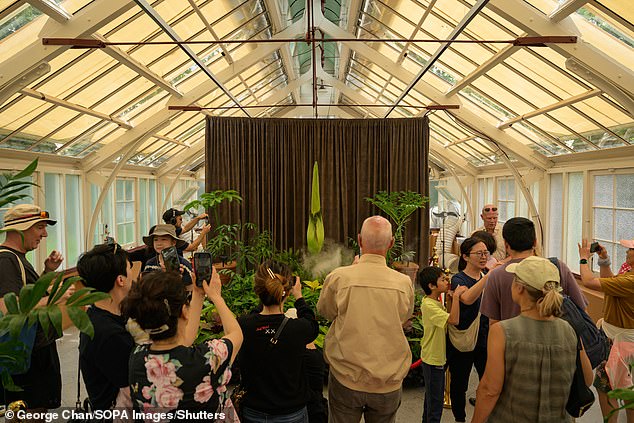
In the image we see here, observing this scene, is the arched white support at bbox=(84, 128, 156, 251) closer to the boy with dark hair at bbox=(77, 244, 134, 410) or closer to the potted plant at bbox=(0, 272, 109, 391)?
the boy with dark hair at bbox=(77, 244, 134, 410)

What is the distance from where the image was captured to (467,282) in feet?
9.81

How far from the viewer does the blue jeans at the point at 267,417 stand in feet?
6.74

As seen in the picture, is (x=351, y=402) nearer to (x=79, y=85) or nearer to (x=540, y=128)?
(x=79, y=85)

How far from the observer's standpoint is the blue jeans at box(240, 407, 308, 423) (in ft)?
6.74

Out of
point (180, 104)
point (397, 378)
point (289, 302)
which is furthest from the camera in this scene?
point (180, 104)

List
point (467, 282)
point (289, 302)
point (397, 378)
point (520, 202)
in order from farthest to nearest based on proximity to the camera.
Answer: point (520, 202)
point (289, 302)
point (467, 282)
point (397, 378)

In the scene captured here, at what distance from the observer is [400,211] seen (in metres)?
6.71

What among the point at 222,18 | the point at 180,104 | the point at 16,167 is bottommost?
the point at 16,167

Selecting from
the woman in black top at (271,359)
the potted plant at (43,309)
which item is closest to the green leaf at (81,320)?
the potted plant at (43,309)

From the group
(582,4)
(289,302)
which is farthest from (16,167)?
(582,4)

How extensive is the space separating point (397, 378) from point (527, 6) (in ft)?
14.1

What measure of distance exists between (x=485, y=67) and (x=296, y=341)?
18.5 ft

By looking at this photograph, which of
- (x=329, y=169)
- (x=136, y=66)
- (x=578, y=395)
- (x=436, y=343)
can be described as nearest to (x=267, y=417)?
(x=578, y=395)

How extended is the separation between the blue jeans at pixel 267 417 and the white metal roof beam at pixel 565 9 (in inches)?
166
